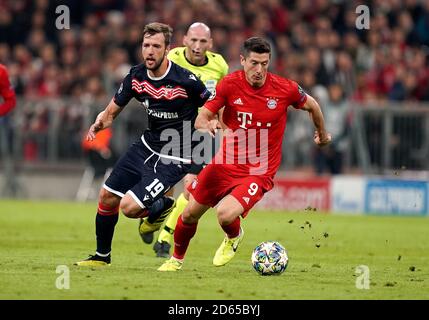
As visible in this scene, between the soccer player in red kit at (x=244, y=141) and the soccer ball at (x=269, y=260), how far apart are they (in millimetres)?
446

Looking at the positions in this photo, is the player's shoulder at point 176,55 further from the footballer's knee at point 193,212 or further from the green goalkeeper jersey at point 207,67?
the footballer's knee at point 193,212

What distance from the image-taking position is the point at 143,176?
493 inches

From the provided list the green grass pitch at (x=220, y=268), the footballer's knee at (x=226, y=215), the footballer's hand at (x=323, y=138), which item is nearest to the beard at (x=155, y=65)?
the footballer's knee at (x=226, y=215)

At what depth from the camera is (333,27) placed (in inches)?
1048

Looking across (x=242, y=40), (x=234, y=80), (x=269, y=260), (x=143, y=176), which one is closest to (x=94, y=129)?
(x=143, y=176)

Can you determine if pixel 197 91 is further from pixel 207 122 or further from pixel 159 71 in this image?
pixel 207 122

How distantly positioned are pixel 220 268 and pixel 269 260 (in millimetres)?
971

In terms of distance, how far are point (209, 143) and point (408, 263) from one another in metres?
2.88

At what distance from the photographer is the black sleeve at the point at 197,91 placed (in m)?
12.6

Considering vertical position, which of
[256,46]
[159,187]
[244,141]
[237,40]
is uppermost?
[237,40]

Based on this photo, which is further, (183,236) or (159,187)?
(159,187)

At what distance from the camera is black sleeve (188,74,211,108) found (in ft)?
41.4
